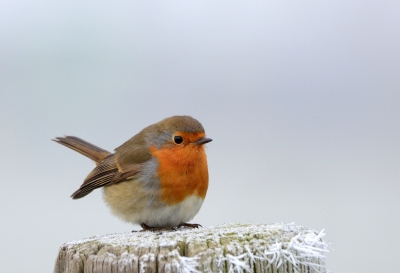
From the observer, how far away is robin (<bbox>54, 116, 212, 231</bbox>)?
4.54 meters

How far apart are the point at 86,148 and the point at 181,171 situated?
1952 millimetres

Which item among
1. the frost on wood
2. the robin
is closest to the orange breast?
the robin

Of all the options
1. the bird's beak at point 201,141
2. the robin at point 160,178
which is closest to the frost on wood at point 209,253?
the robin at point 160,178

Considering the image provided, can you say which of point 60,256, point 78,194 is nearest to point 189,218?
point 78,194

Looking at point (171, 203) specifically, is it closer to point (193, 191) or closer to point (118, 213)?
point (193, 191)

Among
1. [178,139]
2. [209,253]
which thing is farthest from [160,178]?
[209,253]

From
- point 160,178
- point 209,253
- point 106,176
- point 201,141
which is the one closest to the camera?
point 209,253

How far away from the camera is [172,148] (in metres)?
4.84

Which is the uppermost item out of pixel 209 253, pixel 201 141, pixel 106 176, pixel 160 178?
→ pixel 201 141

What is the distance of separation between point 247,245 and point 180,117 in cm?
Result: 242

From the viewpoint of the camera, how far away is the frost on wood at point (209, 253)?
254 cm

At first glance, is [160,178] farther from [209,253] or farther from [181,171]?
[209,253]

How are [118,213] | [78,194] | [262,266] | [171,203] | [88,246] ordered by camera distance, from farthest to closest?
1. [78,194]
2. [118,213]
3. [171,203]
4. [88,246]
5. [262,266]

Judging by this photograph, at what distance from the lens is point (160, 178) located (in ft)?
15.1
